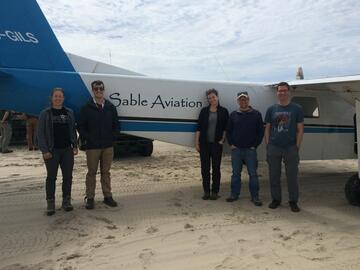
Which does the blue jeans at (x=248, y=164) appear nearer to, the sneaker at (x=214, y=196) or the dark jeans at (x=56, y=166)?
the sneaker at (x=214, y=196)

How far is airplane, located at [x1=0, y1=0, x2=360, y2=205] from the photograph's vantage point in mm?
6098

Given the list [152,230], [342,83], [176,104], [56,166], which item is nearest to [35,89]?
[56,166]

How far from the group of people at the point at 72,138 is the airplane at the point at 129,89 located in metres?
0.59

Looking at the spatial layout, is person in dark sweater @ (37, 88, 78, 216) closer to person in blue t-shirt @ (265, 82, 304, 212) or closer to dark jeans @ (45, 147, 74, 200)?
dark jeans @ (45, 147, 74, 200)

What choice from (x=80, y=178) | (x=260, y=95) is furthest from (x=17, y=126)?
(x=260, y=95)

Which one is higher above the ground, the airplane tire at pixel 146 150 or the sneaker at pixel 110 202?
the airplane tire at pixel 146 150

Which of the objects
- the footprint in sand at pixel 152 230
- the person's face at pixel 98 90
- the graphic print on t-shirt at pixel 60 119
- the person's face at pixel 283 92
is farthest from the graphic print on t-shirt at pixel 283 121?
the graphic print on t-shirt at pixel 60 119

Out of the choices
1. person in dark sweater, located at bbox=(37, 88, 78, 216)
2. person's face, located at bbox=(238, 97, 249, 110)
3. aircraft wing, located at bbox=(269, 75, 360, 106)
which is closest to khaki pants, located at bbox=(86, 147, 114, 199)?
person in dark sweater, located at bbox=(37, 88, 78, 216)

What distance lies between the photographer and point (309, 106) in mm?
8078

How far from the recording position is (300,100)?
26.3 feet

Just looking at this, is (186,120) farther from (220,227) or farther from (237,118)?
(220,227)

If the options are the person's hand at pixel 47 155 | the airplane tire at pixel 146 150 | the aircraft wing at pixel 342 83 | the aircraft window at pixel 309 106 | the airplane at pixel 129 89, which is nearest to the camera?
the person's hand at pixel 47 155

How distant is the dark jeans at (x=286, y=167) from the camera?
19.6 ft

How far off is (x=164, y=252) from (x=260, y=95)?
14.4ft
